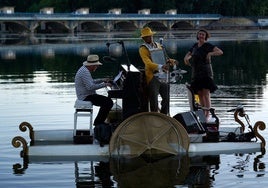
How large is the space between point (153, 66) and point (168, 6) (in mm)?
109627

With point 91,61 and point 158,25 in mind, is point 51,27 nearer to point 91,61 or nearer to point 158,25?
point 158,25

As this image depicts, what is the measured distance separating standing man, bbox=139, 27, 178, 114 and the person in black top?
2.78 feet

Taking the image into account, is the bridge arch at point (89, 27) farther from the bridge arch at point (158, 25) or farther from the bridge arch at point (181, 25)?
the bridge arch at point (181, 25)

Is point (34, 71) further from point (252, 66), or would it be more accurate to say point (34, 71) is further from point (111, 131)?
point (111, 131)

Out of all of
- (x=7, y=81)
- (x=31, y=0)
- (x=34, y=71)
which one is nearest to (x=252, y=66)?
(x=34, y=71)

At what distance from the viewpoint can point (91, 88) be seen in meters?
12.0

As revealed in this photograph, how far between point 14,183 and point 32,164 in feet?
3.72

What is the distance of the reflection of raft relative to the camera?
11.4m

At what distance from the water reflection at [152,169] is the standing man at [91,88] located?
3.16ft

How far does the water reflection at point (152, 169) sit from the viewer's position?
10.3 meters

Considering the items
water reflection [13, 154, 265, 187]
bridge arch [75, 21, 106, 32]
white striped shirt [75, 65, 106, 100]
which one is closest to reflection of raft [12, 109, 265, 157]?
water reflection [13, 154, 265, 187]

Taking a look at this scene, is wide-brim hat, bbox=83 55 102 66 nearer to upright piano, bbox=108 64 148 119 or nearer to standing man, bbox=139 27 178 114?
upright piano, bbox=108 64 148 119

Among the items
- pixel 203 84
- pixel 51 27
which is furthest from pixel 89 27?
pixel 203 84

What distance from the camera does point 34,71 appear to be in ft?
111
